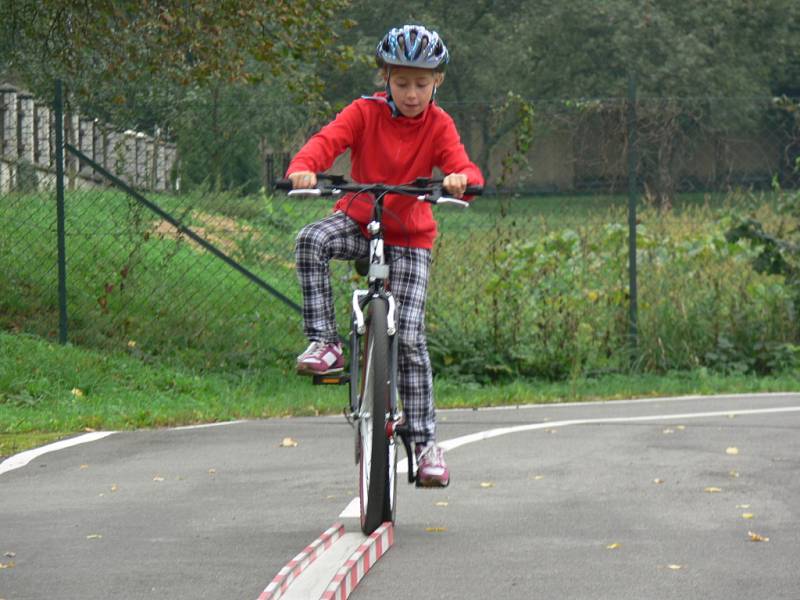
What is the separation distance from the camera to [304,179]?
6.59 m

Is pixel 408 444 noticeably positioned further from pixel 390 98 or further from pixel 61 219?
pixel 61 219

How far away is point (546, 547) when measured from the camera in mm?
6523

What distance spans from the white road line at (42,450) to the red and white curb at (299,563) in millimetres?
2867

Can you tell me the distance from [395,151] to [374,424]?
1206 mm

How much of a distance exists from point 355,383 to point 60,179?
7.62 meters

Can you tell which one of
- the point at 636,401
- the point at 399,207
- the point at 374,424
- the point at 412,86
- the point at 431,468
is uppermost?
the point at 412,86

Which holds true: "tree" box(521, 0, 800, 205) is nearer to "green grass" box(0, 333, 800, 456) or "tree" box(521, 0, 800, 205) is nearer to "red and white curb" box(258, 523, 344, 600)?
"green grass" box(0, 333, 800, 456)

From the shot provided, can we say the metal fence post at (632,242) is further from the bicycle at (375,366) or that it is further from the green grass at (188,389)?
the bicycle at (375,366)

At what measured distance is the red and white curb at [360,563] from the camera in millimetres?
5555

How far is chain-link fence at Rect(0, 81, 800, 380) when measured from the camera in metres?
13.7

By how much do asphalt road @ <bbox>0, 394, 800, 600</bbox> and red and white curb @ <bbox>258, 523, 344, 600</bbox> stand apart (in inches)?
5.2

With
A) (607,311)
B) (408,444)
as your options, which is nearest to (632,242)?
(607,311)

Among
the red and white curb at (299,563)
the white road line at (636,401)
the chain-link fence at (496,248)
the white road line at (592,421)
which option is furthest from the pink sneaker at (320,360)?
the chain-link fence at (496,248)

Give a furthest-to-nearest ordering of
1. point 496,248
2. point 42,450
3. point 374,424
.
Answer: point 496,248 < point 42,450 < point 374,424
